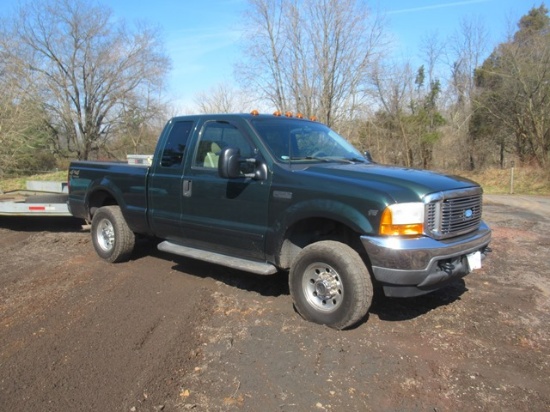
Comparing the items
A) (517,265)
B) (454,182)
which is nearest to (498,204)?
(517,265)

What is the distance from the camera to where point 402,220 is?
3.72m

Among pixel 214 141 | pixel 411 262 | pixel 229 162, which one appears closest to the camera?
pixel 411 262

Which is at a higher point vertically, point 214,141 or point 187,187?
point 214,141

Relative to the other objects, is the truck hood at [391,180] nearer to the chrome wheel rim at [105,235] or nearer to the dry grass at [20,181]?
the chrome wheel rim at [105,235]

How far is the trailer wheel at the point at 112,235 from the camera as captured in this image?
617 cm

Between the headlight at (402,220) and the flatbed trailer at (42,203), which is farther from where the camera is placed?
the flatbed trailer at (42,203)

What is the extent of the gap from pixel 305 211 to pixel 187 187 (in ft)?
5.44

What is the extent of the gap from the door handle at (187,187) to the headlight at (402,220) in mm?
2335

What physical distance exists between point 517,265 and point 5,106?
21.6m

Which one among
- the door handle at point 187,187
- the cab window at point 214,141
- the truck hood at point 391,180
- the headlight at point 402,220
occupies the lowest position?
the headlight at point 402,220

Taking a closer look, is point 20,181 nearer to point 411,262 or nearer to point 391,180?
point 391,180

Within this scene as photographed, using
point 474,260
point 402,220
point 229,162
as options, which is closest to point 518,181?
point 474,260

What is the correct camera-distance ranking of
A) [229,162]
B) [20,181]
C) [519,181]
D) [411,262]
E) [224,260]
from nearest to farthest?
[411,262] < [229,162] < [224,260] < [20,181] < [519,181]

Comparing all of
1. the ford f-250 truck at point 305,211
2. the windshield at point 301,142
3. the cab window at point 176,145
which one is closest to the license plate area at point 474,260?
the ford f-250 truck at point 305,211
